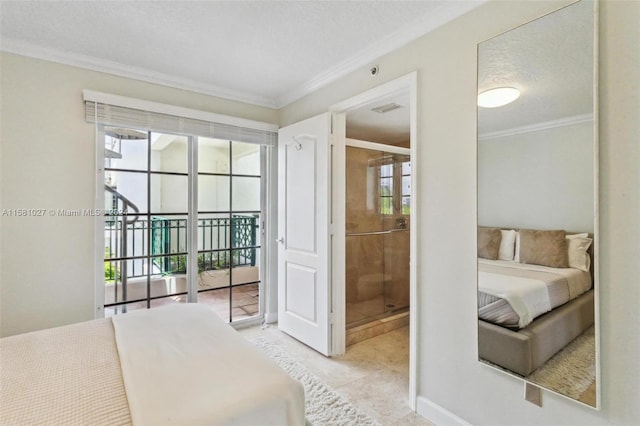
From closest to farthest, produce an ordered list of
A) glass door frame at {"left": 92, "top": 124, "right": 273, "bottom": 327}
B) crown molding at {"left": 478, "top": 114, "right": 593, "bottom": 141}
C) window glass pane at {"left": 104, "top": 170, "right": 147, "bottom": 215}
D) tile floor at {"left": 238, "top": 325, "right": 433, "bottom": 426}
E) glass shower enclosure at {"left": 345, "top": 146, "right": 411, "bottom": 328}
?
crown molding at {"left": 478, "top": 114, "right": 593, "bottom": 141} → tile floor at {"left": 238, "top": 325, "right": 433, "bottom": 426} → glass door frame at {"left": 92, "top": 124, "right": 273, "bottom": 327} → window glass pane at {"left": 104, "top": 170, "right": 147, "bottom": 215} → glass shower enclosure at {"left": 345, "top": 146, "right": 411, "bottom": 328}

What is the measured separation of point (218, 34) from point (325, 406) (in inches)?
104

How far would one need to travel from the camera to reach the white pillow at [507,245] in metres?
1.60

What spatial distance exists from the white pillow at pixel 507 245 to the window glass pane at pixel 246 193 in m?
2.53

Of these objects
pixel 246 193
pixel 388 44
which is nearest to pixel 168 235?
pixel 246 193

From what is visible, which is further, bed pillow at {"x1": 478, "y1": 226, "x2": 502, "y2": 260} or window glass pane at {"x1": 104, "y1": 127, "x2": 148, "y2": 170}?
window glass pane at {"x1": 104, "y1": 127, "x2": 148, "y2": 170}

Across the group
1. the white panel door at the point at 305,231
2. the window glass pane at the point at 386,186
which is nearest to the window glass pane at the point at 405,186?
the window glass pane at the point at 386,186

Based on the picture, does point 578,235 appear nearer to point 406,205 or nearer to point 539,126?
point 539,126

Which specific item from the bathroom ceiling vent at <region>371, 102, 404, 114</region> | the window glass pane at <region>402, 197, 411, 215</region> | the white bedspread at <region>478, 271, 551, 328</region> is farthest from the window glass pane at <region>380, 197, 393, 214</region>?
the white bedspread at <region>478, 271, 551, 328</region>

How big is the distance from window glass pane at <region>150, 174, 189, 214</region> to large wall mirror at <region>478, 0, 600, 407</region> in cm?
263

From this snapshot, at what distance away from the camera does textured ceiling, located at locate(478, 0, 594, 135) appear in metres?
1.33

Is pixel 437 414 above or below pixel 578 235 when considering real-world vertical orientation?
below

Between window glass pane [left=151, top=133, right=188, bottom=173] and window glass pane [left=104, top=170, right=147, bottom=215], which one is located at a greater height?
window glass pane [left=151, top=133, right=188, bottom=173]

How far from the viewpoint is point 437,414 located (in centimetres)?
190

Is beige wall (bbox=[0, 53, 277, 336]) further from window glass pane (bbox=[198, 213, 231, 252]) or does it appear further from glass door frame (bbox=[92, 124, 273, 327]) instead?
window glass pane (bbox=[198, 213, 231, 252])
